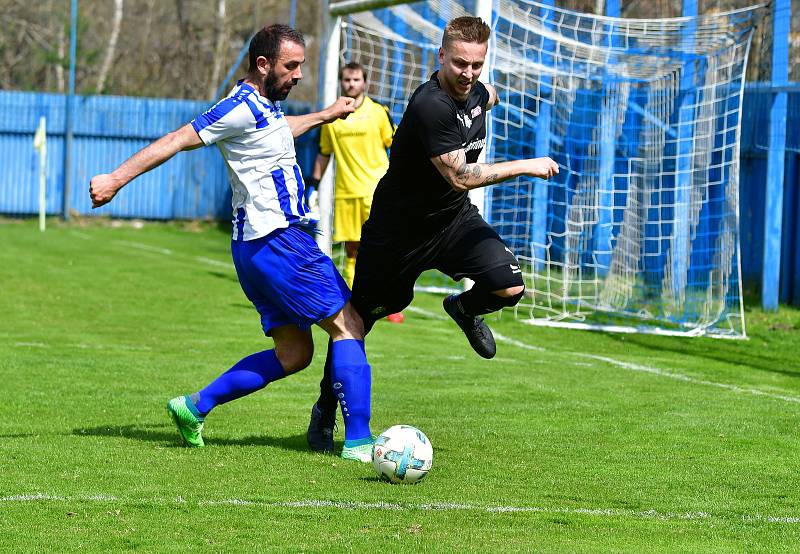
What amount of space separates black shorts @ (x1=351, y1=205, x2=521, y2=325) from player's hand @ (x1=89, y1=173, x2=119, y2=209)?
1.29m

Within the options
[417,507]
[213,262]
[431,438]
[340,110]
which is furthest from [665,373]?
[213,262]

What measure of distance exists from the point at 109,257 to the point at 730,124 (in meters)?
8.88

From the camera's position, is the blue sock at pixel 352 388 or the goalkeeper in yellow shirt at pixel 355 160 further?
the goalkeeper in yellow shirt at pixel 355 160

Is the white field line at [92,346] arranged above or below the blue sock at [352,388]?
below

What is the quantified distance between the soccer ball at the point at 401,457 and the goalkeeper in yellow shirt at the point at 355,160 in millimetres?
6770

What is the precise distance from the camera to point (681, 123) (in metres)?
12.7

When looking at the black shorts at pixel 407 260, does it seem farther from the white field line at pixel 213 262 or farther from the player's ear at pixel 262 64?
the white field line at pixel 213 262

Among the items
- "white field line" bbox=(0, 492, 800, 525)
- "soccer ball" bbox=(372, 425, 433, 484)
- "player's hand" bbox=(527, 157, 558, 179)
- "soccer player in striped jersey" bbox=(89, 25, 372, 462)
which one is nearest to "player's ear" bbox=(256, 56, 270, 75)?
"soccer player in striped jersey" bbox=(89, 25, 372, 462)

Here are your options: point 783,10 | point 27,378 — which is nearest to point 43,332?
point 27,378

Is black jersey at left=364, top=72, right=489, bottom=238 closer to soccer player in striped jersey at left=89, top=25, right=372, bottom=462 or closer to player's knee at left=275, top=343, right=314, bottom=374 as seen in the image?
soccer player in striped jersey at left=89, top=25, right=372, bottom=462

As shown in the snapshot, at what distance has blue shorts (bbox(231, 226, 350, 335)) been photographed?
5.91 m

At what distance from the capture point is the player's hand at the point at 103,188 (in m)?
5.48

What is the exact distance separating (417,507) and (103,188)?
198 cm

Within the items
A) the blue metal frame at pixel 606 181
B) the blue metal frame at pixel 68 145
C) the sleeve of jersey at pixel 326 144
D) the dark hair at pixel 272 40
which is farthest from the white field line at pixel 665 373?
the blue metal frame at pixel 68 145
